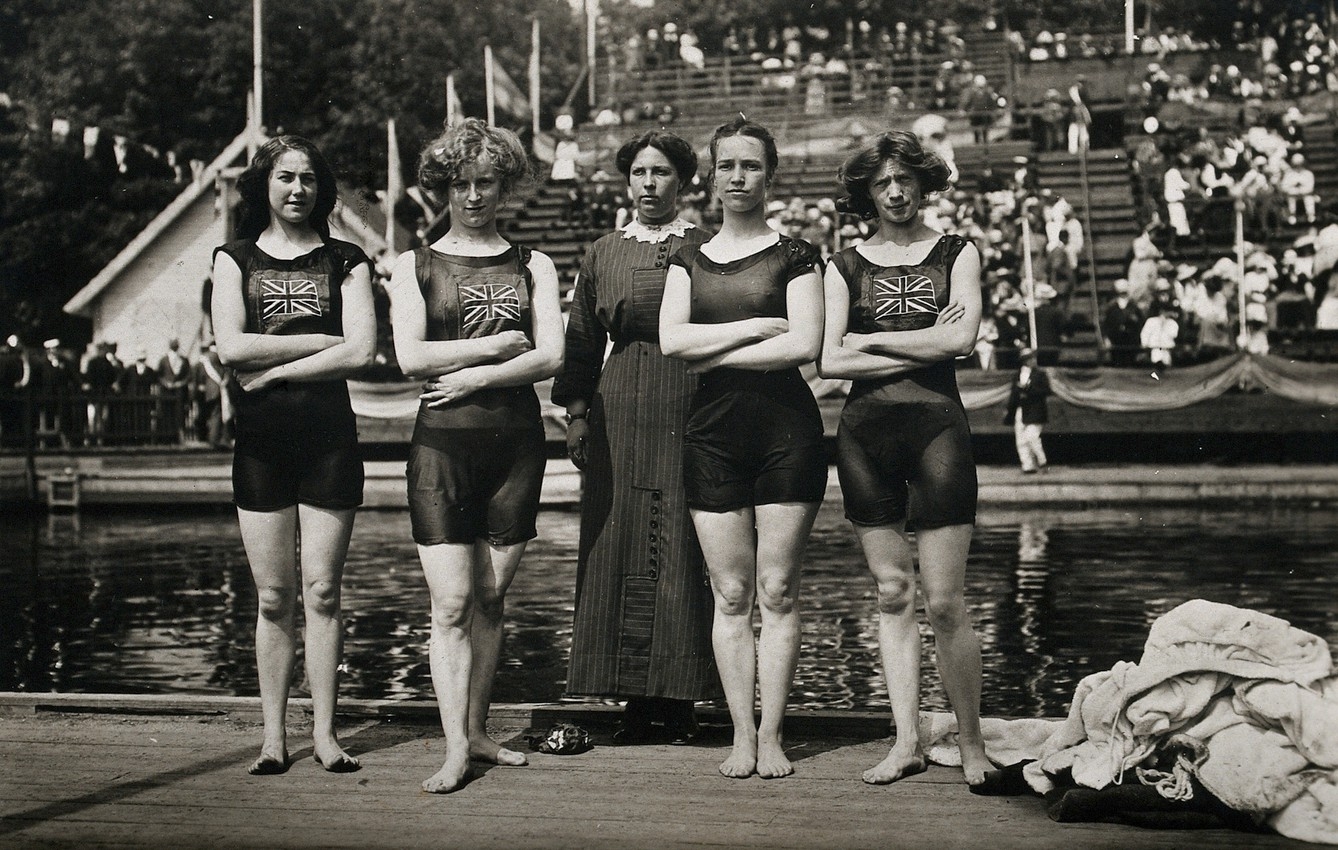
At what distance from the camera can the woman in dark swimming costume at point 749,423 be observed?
5473 mm

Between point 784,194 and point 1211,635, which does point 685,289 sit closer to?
point 1211,635

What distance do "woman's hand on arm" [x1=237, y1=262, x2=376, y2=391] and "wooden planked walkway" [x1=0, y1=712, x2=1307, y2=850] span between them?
4.11ft

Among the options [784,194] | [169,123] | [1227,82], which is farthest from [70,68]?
[1227,82]

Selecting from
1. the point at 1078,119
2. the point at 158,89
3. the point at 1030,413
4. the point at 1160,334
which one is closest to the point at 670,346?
the point at 1030,413

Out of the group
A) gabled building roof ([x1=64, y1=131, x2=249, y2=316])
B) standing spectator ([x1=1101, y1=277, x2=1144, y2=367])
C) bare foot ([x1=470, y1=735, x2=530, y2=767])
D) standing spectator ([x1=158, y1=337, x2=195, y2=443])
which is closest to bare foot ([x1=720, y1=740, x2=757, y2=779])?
bare foot ([x1=470, y1=735, x2=530, y2=767])

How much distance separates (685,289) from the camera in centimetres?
559

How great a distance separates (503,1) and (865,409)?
139 feet

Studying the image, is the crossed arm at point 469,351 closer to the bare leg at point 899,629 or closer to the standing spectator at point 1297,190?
the bare leg at point 899,629

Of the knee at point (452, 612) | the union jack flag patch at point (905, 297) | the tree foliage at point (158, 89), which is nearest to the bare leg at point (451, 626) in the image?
the knee at point (452, 612)

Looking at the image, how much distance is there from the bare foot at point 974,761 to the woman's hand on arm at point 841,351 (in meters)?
1.17

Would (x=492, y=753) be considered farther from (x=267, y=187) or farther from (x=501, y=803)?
(x=267, y=187)

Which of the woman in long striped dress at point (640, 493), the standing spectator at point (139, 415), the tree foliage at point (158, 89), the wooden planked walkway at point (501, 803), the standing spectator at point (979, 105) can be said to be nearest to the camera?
the wooden planked walkway at point (501, 803)

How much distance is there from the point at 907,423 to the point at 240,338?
2106 millimetres

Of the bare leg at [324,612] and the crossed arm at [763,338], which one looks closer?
the crossed arm at [763,338]
